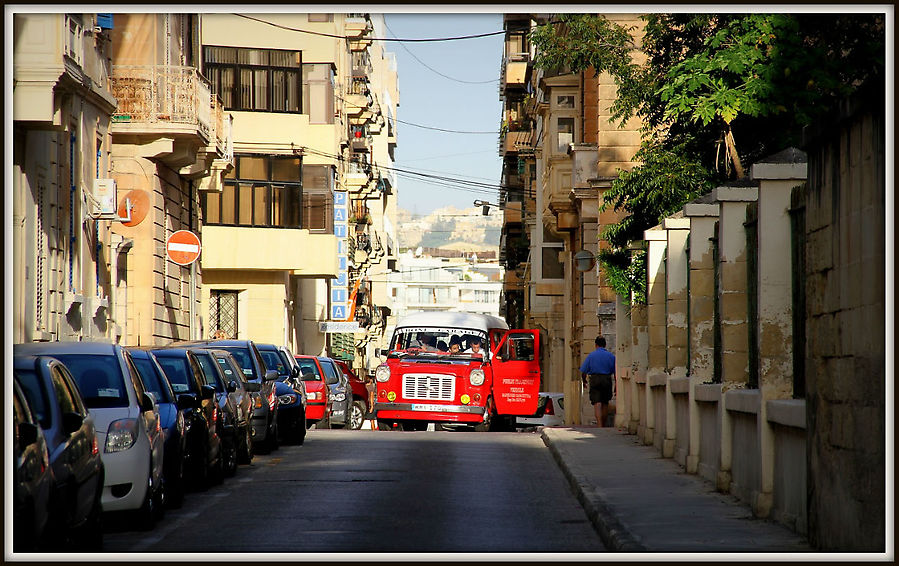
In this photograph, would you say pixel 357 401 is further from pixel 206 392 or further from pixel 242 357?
pixel 206 392

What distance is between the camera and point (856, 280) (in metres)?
9.93

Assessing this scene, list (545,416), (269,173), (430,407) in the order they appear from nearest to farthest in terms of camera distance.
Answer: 1. (430,407)
2. (545,416)
3. (269,173)

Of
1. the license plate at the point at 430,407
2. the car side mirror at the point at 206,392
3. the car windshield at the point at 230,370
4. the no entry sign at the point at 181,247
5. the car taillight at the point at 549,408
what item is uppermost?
the no entry sign at the point at 181,247

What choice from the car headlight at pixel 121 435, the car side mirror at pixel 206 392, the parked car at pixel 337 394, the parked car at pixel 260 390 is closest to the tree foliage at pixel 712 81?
the parked car at pixel 260 390

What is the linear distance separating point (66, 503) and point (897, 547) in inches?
217

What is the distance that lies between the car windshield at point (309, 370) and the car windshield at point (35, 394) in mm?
23953

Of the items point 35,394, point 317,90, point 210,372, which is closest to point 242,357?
point 210,372

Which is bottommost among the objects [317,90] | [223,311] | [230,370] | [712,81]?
[230,370]

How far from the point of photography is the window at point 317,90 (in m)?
49.1

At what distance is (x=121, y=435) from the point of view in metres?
12.9

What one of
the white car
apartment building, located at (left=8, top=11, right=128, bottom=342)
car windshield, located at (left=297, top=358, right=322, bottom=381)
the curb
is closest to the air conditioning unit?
apartment building, located at (left=8, top=11, right=128, bottom=342)

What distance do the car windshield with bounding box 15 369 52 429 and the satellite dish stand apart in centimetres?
1840

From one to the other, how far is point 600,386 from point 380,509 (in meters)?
16.0

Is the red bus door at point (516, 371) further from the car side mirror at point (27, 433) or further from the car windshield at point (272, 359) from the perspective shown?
the car side mirror at point (27, 433)
